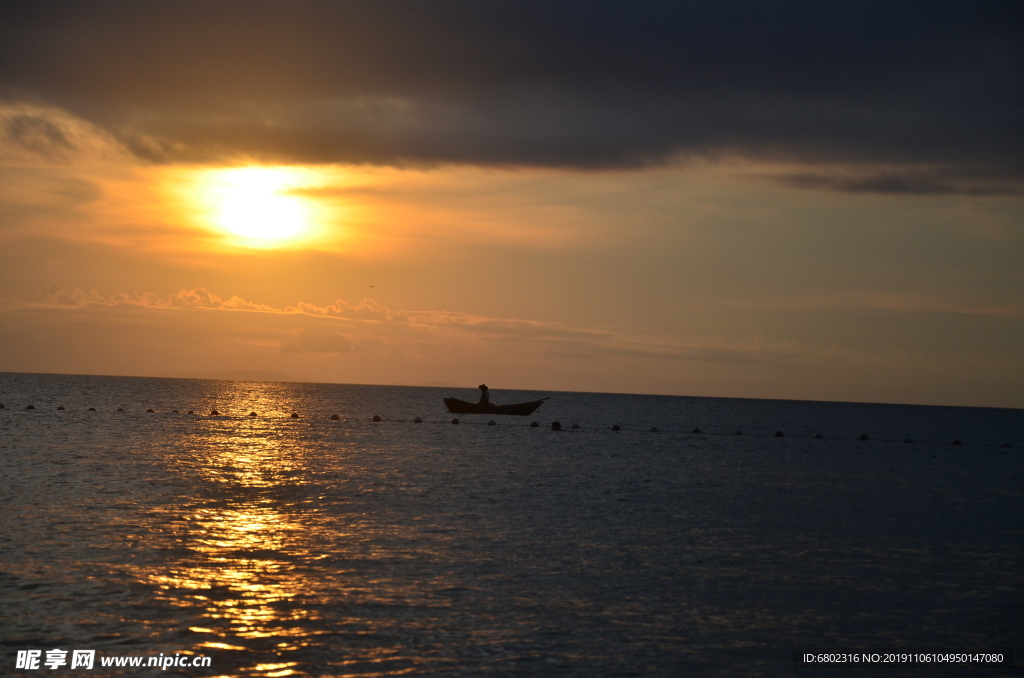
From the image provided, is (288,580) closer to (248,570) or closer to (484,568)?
(248,570)

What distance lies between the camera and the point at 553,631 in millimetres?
13891

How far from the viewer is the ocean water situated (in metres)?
12.9

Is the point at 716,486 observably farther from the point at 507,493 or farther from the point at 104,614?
the point at 104,614

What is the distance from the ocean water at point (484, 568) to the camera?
12.9 m

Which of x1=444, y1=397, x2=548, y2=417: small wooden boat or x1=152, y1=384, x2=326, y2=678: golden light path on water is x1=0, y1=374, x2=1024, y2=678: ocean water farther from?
x1=444, y1=397, x2=548, y2=417: small wooden boat

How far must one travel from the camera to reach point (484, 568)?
59.6 feet

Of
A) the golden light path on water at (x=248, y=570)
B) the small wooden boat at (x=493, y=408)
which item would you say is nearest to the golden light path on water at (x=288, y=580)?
the golden light path on water at (x=248, y=570)

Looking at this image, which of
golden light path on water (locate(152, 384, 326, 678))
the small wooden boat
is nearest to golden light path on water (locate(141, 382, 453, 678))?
golden light path on water (locate(152, 384, 326, 678))

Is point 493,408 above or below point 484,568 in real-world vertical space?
above

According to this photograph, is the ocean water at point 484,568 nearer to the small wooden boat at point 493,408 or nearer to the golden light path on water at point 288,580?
the golden light path on water at point 288,580

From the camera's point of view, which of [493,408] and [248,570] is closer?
[248,570]

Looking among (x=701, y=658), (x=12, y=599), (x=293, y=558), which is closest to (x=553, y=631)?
(x=701, y=658)

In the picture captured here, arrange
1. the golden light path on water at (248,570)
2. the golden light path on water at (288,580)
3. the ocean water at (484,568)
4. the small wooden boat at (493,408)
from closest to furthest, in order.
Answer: the golden light path on water at (288,580) → the ocean water at (484,568) → the golden light path on water at (248,570) → the small wooden boat at (493,408)

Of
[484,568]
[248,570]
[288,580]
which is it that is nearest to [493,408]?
[484,568]
